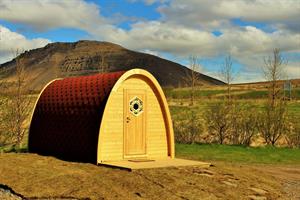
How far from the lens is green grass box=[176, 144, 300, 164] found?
18.0 m

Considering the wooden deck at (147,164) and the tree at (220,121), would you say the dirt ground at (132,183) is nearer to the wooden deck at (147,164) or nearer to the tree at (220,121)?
the wooden deck at (147,164)

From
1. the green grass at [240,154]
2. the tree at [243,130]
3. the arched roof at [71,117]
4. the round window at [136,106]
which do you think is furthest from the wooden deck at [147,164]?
the tree at [243,130]

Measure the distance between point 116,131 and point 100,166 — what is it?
4.70 feet

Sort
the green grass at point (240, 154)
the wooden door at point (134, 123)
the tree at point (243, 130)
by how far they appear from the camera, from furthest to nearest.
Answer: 1. the tree at point (243, 130)
2. the green grass at point (240, 154)
3. the wooden door at point (134, 123)

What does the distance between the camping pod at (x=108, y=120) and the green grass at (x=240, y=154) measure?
3235mm

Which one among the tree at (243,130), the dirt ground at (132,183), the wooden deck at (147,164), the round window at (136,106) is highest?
the round window at (136,106)

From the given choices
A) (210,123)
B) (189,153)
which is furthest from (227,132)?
(189,153)

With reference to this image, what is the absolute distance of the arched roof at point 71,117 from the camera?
14317 mm

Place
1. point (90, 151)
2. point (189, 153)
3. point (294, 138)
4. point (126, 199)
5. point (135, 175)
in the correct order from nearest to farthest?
point (126, 199) < point (135, 175) < point (90, 151) < point (189, 153) < point (294, 138)

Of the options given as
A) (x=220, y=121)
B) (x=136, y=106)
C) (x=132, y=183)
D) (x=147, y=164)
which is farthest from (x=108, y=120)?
(x=220, y=121)

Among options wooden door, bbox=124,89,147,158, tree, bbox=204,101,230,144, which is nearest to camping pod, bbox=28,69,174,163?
wooden door, bbox=124,89,147,158

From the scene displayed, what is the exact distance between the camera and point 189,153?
19297 millimetres

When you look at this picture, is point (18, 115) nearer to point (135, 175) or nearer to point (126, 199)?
point (135, 175)

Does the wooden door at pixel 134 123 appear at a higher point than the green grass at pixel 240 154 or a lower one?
higher
